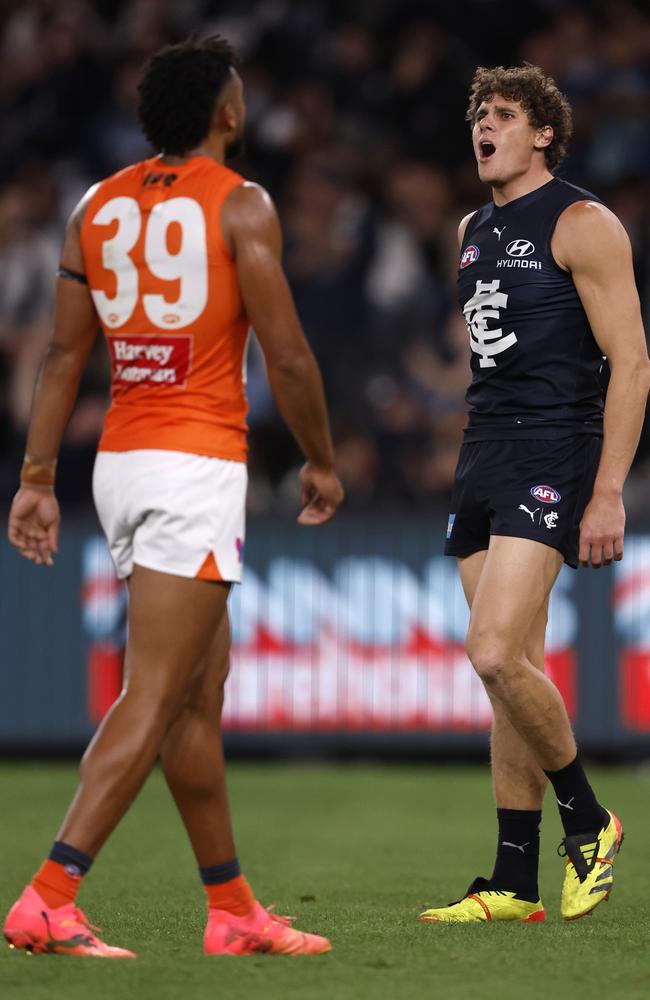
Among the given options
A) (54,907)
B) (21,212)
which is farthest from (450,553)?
(21,212)

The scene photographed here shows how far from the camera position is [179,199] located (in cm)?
437

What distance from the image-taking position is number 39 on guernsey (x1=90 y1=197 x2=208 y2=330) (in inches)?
170

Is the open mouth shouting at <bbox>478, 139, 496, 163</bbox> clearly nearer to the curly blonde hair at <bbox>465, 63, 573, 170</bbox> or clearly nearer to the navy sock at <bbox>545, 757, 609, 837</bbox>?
the curly blonde hair at <bbox>465, 63, 573, 170</bbox>

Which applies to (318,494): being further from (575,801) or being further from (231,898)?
(575,801)

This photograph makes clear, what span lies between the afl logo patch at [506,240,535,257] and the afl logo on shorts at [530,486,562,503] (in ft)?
2.40

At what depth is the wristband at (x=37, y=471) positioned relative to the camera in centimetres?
464

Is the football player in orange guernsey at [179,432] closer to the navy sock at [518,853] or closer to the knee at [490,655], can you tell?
the knee at [490,655]

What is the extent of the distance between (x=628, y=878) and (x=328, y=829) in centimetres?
209

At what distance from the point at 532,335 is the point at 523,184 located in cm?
51

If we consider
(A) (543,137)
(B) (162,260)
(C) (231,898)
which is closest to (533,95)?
(A) (543,137)

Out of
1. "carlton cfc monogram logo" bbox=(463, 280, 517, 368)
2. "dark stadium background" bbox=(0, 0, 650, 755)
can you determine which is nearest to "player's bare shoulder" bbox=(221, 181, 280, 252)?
"carlton cfc monogram logo" bbox=(463, 280, 517, 368)

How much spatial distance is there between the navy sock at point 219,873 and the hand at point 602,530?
1.43 metres

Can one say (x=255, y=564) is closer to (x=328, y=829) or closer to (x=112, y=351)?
(x=328, y=829)

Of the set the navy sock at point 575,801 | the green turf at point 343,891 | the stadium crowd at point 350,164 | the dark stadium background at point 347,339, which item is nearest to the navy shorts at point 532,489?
the navy sock at point 575,801
